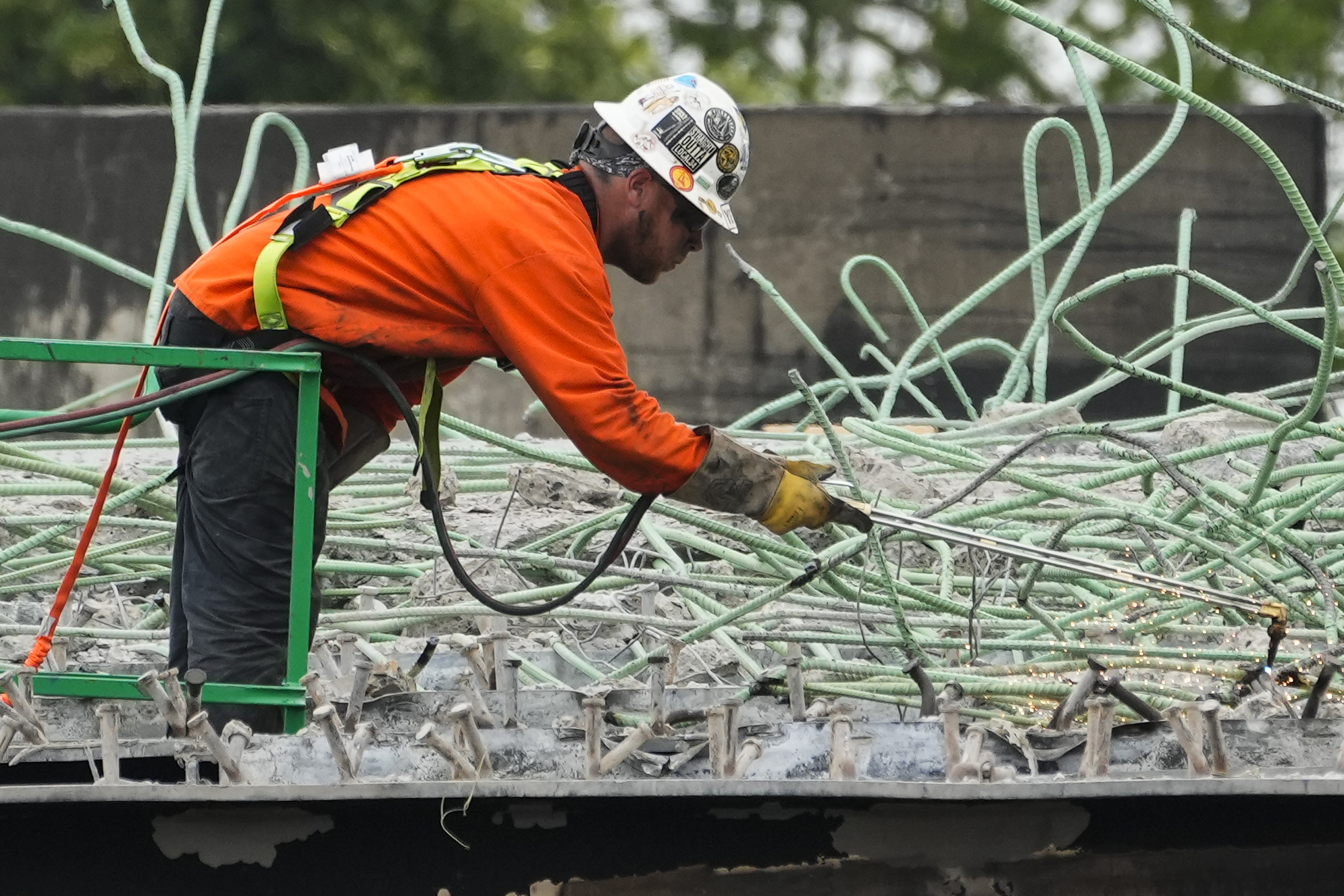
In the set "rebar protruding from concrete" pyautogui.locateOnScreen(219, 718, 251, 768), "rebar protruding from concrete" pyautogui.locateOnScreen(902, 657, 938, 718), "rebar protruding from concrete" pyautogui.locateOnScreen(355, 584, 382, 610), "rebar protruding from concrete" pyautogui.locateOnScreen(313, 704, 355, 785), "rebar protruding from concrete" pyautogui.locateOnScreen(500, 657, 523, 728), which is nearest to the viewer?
"rebar protruding from concrete" pyautogui.locateOnScreen(313, 704, 355, 785)

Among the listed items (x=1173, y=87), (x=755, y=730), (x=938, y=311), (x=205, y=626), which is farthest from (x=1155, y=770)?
(x=938, y=311)

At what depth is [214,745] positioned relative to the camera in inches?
97.5

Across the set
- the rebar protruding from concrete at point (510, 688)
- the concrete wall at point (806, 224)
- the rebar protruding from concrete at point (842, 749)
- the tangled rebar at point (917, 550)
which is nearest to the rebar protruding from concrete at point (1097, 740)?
the rebar protruding from concrete at point (842, 749)

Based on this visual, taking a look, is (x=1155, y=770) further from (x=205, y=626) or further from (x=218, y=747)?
(x=205, y=626)

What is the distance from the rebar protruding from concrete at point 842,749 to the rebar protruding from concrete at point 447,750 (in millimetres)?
523

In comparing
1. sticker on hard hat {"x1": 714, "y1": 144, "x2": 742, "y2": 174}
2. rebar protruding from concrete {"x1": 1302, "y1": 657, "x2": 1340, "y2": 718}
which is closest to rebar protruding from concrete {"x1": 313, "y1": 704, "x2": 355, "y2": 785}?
sticker on hard hat {"x1": 714, "y1": 144, "x2": 742, "y2": 174}

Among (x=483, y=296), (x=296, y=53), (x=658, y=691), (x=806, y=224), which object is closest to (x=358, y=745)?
(x=658, y=691)

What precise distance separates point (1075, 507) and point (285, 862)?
2.20 meters

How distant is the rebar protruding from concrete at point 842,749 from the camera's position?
2.54 meters

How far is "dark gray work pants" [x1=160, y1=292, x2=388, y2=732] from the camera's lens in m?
3.10

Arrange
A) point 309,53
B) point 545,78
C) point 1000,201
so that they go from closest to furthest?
point 1000,201, point 309,53, point 545,78

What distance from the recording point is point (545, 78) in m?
14.8

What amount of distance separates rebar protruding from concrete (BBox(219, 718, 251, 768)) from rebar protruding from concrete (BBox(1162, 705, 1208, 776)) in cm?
133

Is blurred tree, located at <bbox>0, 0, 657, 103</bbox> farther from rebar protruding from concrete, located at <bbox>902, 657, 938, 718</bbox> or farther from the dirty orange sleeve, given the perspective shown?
rebar protruding from concrete, located at <bbox>902, 657, 938, 718</bbox>
